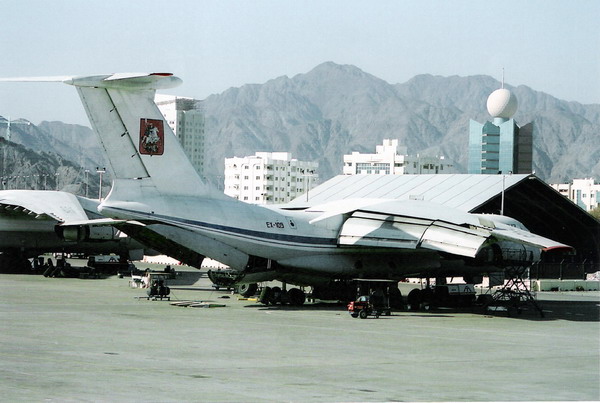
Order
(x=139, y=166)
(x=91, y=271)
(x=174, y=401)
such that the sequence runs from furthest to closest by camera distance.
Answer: (x=91, y=271)
(x=139, y=166)
(x=174, y=401)

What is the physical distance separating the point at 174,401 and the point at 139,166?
63.1 feet

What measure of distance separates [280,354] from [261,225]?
14003mm

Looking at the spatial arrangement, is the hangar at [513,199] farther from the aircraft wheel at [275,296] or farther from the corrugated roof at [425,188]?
the aircraft wheel at [275,296]

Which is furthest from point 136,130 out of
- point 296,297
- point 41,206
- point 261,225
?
point 41,206

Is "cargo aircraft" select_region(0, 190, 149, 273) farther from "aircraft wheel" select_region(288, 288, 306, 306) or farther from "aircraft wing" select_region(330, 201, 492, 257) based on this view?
"aircraft wing" select_region(330, 201, 492, 257)

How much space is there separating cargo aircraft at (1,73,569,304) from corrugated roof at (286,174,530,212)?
77.0 ft

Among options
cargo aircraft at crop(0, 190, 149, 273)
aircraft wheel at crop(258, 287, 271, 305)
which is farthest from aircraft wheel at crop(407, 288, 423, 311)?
cargo aircraft at crop(0, 190, 149, 273)

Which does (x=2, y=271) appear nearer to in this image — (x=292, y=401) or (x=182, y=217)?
(x=182, y=217)

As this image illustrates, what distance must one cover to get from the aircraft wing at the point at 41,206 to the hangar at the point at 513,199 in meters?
24.2

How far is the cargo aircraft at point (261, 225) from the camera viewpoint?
33531mm

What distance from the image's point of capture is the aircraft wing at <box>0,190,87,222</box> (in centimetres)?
5338

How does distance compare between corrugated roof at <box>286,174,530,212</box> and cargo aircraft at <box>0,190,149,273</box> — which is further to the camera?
corrugated roof at <box>286,174,530,212</box>

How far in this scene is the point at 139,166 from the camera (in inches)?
1344

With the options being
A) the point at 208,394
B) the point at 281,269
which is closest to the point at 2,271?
the point at 281,269
